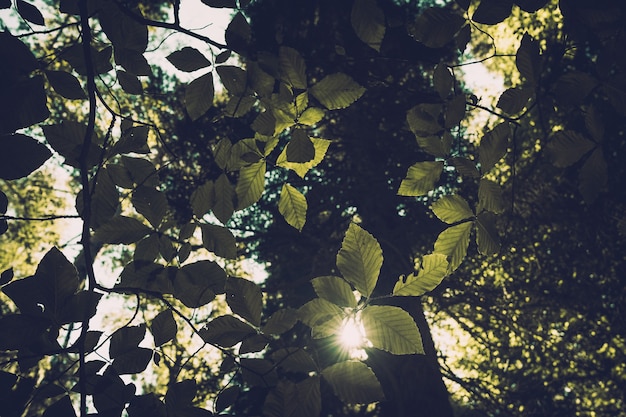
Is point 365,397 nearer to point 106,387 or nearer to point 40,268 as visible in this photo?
point 106,387

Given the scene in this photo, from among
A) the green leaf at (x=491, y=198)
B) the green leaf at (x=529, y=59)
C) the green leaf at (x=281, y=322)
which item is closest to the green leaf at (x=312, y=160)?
the green leaf at (x=281, y=322)

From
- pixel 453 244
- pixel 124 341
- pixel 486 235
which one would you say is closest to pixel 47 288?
pixel 124 341

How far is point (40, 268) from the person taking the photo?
2.78 feet

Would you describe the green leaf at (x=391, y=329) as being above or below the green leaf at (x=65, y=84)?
below

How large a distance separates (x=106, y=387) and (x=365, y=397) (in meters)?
0.68

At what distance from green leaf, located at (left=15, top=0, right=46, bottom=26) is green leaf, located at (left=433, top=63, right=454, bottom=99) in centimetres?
121

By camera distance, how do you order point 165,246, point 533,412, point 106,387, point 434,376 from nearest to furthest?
1. point 106,387
2. point 165,246
3. point 434,376
4. point 533,412

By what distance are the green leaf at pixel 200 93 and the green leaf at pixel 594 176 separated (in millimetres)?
1208

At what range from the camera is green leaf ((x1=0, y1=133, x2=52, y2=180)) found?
0.90 metres

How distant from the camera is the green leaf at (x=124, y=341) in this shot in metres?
0.99

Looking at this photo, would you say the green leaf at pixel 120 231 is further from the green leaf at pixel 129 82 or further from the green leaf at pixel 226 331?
the green leaf at pixel 129 82

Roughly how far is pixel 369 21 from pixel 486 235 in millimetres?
A: 748

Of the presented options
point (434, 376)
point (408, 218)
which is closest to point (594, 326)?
point (408, 218)

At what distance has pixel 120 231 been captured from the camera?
1146 millimetres
